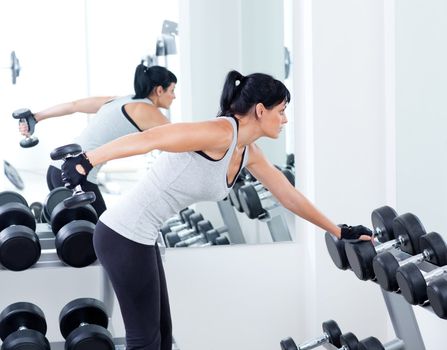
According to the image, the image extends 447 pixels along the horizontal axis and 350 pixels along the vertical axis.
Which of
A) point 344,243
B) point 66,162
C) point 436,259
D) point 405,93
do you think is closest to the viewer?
point 66,162

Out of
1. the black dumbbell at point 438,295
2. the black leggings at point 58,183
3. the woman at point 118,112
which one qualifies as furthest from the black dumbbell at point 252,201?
the black dumbbell at point 438,295

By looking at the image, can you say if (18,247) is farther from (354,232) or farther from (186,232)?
(354,232)

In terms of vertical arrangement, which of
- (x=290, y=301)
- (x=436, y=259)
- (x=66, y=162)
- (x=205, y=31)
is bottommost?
(x=290, y=301)

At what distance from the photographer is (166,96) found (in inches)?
138

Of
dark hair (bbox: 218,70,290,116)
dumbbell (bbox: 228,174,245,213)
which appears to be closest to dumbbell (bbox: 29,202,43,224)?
dumbbell (bbox: 228,174,245,213)

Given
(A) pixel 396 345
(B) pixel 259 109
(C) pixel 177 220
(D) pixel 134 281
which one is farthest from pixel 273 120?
(C) pixel 177 220

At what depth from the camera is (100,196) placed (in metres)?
3.51

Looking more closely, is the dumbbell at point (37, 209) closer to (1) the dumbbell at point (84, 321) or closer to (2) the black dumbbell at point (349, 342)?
(1) the dumbbell at point (84, 321)

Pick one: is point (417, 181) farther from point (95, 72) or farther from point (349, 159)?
point (95, 72)

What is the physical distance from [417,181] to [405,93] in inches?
14.7

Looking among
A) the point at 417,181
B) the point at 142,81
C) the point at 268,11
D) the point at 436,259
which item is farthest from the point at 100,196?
the point at 436,259

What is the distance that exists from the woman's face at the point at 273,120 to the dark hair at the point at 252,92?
1 cm

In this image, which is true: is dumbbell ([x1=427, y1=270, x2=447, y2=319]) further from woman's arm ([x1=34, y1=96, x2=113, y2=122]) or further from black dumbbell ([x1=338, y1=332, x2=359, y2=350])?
woman's arm ([x1=34, y1=96, x2=113, y2=122])

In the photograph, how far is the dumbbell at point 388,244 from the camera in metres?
2.49
